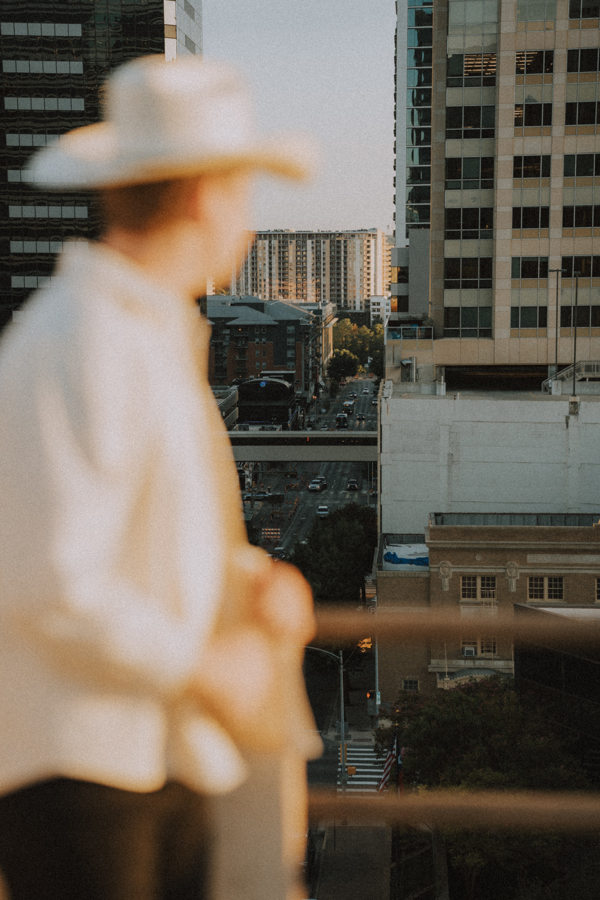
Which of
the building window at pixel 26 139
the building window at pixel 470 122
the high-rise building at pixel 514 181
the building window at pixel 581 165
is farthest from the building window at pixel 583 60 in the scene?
the building window at pixel 26 139

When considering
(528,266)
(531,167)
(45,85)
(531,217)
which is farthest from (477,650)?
(45,85)

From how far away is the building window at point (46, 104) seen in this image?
5015cm

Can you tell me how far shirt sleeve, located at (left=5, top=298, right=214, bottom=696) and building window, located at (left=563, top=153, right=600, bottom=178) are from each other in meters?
33.2

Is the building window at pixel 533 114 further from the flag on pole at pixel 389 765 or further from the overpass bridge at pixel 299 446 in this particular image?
the flag on pole at pixel 389 765

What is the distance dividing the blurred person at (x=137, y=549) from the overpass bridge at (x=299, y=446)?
1752 inches

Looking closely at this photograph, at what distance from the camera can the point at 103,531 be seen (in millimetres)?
1366

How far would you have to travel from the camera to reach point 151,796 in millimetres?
1611

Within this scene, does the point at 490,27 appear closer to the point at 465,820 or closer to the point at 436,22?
the point at 436,22

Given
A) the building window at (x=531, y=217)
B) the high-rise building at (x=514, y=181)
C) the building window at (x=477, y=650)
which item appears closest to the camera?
the building window at (x=477, y=650)

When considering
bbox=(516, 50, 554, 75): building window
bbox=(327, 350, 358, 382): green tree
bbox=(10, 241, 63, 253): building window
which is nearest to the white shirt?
bbox=(516, 50, 554, 75): building window

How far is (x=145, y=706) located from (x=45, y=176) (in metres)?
0.86

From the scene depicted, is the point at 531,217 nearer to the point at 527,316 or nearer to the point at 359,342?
the point at 527,316

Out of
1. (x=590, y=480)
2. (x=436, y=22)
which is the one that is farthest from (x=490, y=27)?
(x=590, y=480)

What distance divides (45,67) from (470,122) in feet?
89.8
